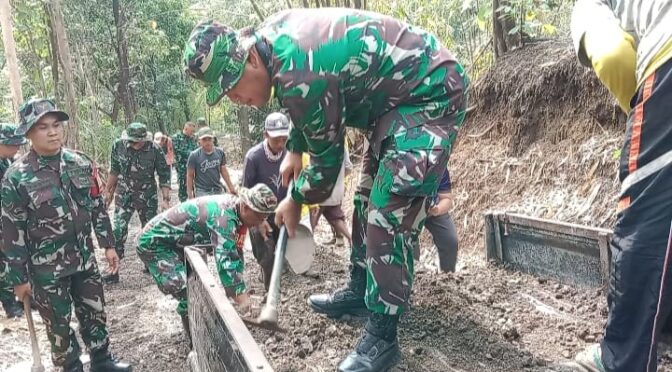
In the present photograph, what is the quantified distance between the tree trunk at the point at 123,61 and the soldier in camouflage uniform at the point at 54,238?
578 inches

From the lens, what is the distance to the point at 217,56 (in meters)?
1.92

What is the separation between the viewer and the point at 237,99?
2.06 meters

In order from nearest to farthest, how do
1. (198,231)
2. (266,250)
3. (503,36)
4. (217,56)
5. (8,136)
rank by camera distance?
(217,56), (198,231), (266,250), (8,136), (503,36)

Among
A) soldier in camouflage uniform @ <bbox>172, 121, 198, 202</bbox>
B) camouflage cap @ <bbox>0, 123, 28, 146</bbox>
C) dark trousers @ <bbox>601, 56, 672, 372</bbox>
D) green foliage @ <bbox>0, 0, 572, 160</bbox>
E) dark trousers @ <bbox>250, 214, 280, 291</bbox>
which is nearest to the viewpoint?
dark trousers @ <bbox>601, 56, 672, 372</bbox>

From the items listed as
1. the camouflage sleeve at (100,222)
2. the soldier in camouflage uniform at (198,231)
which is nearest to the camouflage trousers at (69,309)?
the camouflage sleeve at (100,222)

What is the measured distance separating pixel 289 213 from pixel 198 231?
136 centimetres

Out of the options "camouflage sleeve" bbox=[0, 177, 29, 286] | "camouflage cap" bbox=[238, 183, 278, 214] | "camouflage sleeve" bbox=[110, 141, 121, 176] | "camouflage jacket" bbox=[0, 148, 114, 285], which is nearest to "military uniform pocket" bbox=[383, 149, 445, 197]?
"camouflage cap" bbox=[238, 183, 278, 214]

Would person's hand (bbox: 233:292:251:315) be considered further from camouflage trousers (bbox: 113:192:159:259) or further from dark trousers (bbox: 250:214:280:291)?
camouflage trousers (bbox: 113:192:159:259)

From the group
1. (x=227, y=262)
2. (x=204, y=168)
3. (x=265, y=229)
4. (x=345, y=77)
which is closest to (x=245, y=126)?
(x=204, y=168)

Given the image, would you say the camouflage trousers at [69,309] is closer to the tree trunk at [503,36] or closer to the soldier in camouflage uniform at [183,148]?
the tree trunk at [503,36]

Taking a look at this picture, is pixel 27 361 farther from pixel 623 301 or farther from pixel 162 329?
pixel 623 301

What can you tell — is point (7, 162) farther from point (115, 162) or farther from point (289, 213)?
point (289, 213)

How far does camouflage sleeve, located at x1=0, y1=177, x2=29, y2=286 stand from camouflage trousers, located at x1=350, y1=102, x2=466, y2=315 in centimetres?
232

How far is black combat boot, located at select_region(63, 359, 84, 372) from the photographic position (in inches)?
136
